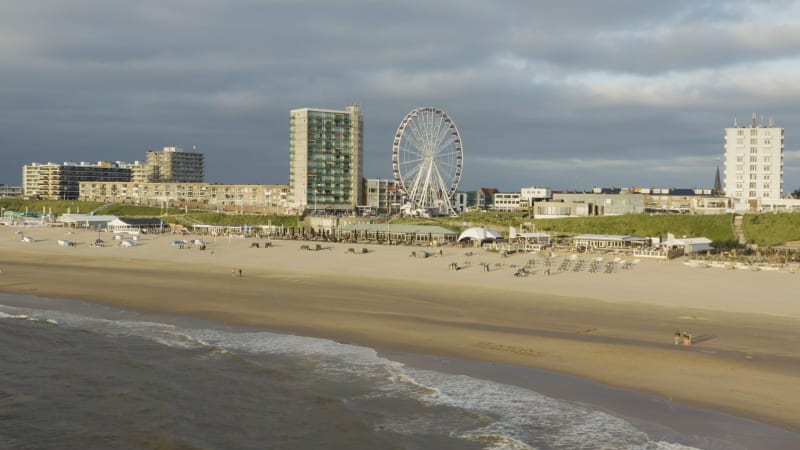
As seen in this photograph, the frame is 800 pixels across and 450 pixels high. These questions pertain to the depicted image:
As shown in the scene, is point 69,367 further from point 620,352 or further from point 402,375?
point 620,352

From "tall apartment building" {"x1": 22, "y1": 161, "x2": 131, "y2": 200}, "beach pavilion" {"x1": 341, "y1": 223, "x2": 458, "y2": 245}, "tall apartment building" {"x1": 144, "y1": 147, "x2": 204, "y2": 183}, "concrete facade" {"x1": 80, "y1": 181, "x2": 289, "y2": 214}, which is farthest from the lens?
"tall apartment building" {"x1": 144, "y1": 147, "x2": 204, "y2": 183}

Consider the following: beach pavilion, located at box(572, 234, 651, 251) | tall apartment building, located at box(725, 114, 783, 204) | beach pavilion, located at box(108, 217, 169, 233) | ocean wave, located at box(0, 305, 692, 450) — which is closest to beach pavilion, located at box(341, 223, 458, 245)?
beach pavilion, located at box(572, 234, 651, 251)

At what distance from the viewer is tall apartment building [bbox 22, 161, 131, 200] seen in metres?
158

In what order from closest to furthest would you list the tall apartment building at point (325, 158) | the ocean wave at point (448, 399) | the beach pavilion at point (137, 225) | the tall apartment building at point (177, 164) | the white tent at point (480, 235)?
the ocean wave at point (448, 399) < the white tent at point (480, 235) < the beach pavilion at point (137, 225) < the tall apartment building at point (325, 158) < the tall apartment building at point (177, 164)

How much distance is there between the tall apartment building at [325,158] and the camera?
110 metres

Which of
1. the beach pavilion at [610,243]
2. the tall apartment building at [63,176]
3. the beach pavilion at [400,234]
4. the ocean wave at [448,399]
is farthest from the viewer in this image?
the tall apartment building at [63,176]

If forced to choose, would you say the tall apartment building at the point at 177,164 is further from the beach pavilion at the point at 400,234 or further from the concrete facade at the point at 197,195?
the beach pavilion at the point at 400,234

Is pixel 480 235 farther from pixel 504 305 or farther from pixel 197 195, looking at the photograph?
pixel 197 195

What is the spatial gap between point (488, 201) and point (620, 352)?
4512 inches

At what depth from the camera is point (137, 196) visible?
418ft

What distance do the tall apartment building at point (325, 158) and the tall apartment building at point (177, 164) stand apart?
2715 inches

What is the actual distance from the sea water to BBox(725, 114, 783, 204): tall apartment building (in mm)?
75153

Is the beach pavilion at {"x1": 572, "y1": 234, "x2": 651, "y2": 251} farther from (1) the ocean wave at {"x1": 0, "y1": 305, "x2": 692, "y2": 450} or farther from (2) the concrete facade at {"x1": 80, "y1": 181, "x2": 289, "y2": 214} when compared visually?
(2) the concrete facade at {"x1": 80, "y1": 181, "x2": 289, "y2": 214}

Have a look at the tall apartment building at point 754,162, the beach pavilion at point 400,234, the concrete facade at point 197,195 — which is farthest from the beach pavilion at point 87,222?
the tall apartment building at point 754,162
